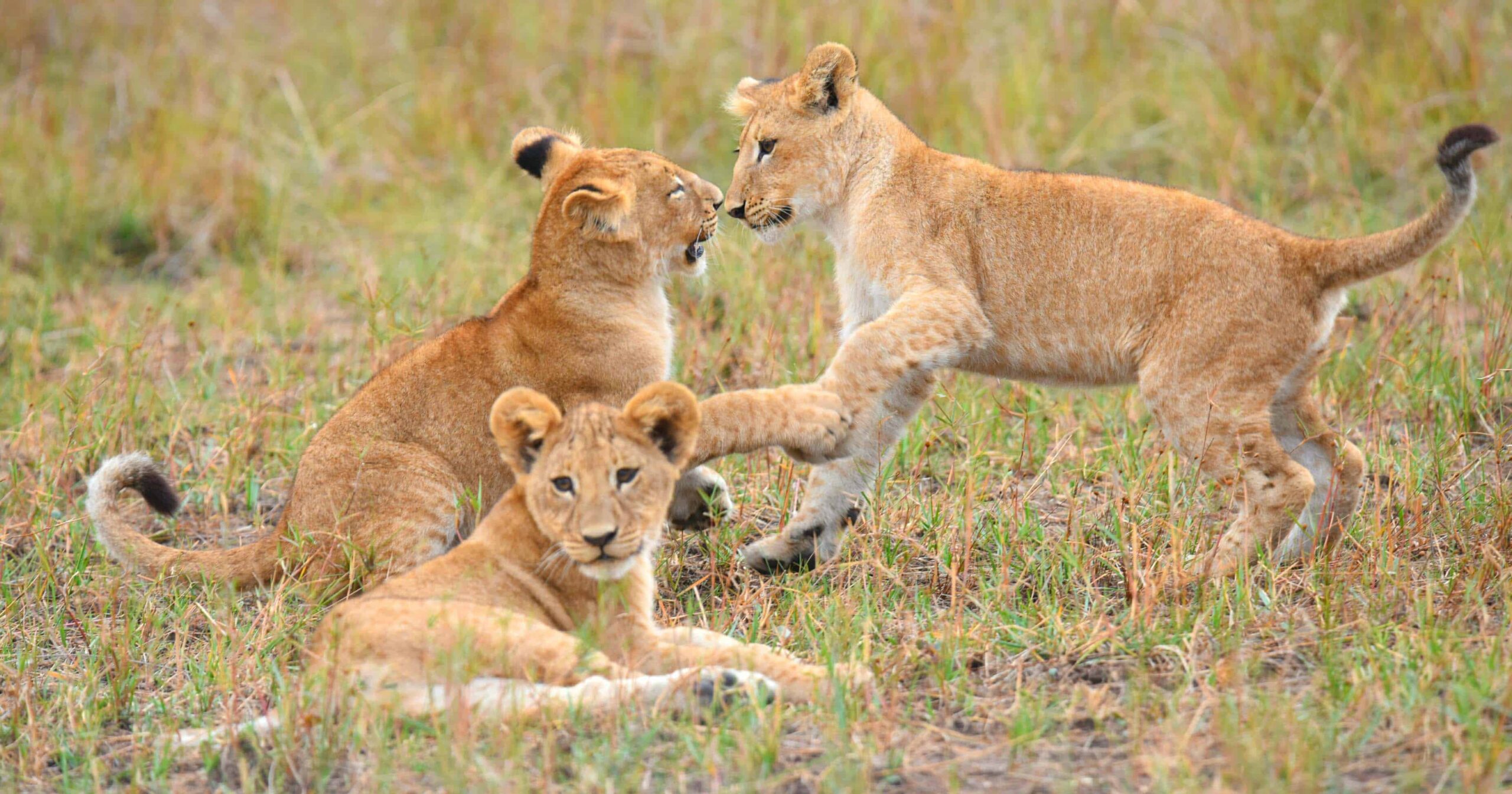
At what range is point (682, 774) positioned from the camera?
3.16 metres

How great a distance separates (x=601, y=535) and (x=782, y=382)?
2456 mm

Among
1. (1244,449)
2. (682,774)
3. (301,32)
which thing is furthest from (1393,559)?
(301,32)

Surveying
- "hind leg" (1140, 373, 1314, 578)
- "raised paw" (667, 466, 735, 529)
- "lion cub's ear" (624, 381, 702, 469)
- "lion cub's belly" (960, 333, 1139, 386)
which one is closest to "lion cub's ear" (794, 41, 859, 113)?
"lion cub's belly" (960, 333, 1139, 386)

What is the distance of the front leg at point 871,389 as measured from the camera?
455 cm

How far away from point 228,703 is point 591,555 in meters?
0.91

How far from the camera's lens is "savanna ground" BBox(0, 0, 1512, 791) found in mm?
3330

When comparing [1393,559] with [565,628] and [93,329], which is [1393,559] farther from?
[93,329]

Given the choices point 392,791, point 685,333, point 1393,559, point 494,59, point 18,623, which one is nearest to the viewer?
point 392,791

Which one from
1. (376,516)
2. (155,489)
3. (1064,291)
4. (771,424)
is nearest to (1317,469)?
(1064,291)

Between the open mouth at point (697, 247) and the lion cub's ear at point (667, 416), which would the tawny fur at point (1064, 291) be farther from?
the lion cub's ear at point (667, 416)

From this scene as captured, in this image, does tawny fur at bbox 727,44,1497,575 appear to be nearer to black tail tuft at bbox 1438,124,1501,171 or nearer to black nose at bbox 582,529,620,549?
black tail tuft at bbox 1438,124,1501,171

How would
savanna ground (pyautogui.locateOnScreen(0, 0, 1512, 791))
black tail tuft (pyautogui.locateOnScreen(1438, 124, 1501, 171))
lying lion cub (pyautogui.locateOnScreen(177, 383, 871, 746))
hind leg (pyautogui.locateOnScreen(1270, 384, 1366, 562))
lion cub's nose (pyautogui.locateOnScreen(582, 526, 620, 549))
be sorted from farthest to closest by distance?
1. hind leg (pyautogui.locateOnScreen(1270, 384, 1366, 562))
2. black tail tuft (pyautogui.locateOnScreen(1438, 124, 1501, 171))
3. lion cub's nose (pyautogui.locateOnScreen(582, 526, 620, 549))
4. lying lion cub (pyautogui.locateOnScreen(177, 383, 871, 746))
5. savanna ground (pyautogui.locateOnScreen(0, 0, 1512, 791))

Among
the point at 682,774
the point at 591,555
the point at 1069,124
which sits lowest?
the point at 682,774

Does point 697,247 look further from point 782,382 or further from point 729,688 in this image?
point 729,688
